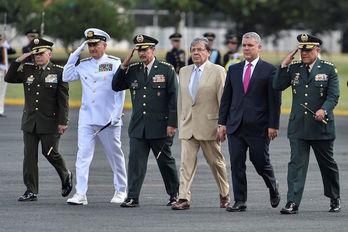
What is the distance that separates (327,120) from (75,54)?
2.85 metres

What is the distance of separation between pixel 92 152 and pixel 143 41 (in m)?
1.33

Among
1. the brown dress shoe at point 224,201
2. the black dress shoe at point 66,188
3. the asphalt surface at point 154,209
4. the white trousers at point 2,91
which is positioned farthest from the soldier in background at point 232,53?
the brown dress shoe at point 224,201

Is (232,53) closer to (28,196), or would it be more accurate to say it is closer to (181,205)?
(28,196)

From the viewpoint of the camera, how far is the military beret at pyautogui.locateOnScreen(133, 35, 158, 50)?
12617 millimetres

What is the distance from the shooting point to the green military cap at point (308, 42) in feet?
39.7

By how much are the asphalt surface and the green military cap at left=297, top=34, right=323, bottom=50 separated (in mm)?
1678

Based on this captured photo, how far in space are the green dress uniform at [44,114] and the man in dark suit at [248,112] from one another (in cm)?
196

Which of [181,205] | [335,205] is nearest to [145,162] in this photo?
[181,205]

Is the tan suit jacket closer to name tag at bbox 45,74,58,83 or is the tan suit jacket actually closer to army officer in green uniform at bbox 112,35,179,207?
army officer in green uniform at bbox 112,35,179,207

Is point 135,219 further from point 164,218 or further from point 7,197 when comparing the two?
point 7,197

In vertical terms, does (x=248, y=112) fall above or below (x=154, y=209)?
above

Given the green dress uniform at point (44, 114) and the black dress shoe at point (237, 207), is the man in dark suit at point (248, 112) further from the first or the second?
the green dress uniform at point (44, 114)

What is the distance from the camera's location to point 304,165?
40.1 ft

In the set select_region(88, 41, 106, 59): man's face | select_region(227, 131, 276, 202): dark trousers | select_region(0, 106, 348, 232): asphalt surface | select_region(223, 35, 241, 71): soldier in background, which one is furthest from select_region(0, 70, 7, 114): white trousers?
select_region(227, 131, 276, 202): dark trousers
